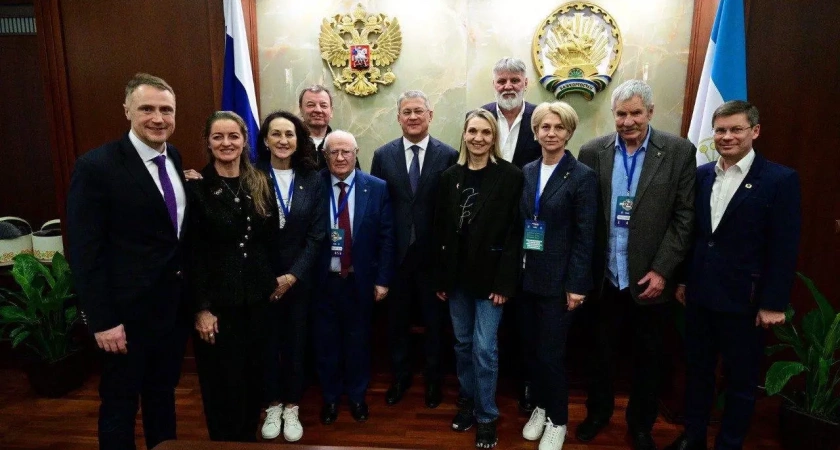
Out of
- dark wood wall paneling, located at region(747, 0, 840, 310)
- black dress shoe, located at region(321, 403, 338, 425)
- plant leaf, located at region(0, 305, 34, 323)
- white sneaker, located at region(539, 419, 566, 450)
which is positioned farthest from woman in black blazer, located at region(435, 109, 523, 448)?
plant leaf, located at region(0, 305, 34, 323)

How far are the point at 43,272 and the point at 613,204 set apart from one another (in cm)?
312

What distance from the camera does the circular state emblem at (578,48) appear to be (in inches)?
140

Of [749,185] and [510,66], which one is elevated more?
[510,66]

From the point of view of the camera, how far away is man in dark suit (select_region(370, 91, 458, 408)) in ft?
8.31

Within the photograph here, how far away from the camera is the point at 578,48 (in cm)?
357

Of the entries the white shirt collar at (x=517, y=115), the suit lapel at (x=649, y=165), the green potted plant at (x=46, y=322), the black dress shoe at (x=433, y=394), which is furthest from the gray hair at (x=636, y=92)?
the green potted plant at (x=46, y=322)

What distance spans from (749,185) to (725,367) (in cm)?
80

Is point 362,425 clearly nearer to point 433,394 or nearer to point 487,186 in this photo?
point 433,394

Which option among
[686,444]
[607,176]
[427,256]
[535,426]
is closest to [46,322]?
[427,256]

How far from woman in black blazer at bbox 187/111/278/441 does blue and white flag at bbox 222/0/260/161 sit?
0.95 metres

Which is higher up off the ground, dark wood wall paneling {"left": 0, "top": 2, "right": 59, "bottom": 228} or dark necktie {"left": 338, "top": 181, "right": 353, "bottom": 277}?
dark wood wall paneling {"left": 0, "top": 2, "right": 59, "bottom": 228}

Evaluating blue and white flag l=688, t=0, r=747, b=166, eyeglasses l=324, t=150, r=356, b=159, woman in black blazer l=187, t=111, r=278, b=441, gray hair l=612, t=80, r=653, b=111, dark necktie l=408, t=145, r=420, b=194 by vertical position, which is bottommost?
woman in black blazer l=187, t=111, r=278, b=441

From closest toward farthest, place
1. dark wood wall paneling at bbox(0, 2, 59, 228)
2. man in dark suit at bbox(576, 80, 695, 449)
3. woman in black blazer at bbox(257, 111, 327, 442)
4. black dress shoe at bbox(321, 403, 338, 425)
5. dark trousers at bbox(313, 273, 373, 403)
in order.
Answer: man in dark suit at bbox(576, 80, 695, 449)
woman in black blazer at bbox(257, 111, 327, 442)
dark trousers at bbox(313, 273, 373, 403)
black dress shoe at bbox(321, 403, 338, 425)
dark wood wall paneling at bbox(0, 2, 59, 228)

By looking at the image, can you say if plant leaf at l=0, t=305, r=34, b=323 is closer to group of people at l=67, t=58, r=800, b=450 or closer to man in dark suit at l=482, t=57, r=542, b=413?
group of people at l=67, t=58, r=800, b=450
